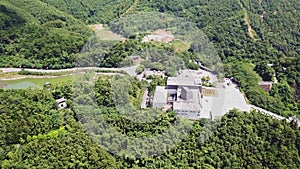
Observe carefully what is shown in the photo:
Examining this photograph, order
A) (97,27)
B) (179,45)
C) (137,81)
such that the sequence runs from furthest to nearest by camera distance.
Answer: (97,27) < (179,45) < (137,81)

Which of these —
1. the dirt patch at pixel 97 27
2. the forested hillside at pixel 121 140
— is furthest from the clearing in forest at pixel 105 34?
the forested hillside at pixel 121 140

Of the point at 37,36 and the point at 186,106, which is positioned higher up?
the point at 37,36

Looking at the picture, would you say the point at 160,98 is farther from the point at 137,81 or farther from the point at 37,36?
the point at 37,36

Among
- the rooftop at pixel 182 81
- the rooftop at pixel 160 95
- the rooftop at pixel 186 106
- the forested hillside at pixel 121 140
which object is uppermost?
the rooftop at pixel 182 81

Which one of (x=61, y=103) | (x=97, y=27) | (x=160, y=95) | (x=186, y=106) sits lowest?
(x=61, y=103)

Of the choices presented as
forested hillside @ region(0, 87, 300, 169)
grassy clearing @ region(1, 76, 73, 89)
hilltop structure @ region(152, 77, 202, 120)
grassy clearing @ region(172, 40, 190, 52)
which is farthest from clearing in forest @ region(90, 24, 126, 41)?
forested hillside @ region(0, 87, 300, 169)

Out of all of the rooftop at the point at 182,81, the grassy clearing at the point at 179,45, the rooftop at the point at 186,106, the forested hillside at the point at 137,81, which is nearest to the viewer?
the forested hillside at the point at 137,81

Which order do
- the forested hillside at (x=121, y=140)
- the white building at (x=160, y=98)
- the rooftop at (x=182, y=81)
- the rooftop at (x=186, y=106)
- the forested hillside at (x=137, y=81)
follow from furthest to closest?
the rooftop at (x=182, y=81)
the white building at (x=160, y=98)
the rooftop at (x=186, y=106)
the forested hillside at (x=137, y=81)
the forested hillside at (x=121, y=140)

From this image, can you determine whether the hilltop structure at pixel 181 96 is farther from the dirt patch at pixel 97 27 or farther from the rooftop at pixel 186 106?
the dirt patch at pixel 97 27

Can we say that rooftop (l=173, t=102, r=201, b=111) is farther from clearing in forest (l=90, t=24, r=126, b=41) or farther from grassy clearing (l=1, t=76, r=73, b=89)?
clearing in forest (l=90, t=24, r=126, b=41)

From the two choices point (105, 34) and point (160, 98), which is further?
point (105, 34)

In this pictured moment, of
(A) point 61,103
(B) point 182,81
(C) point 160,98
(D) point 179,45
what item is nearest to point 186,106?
(C) point 160,98
